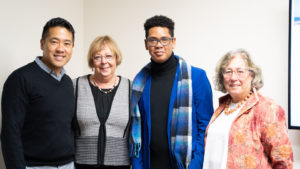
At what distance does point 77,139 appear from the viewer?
73.4 inches

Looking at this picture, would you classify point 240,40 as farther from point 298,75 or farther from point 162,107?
point 162,107

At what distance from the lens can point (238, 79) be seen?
1.54m

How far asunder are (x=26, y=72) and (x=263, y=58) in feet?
5.82

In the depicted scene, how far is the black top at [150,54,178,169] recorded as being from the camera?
177 centimetres

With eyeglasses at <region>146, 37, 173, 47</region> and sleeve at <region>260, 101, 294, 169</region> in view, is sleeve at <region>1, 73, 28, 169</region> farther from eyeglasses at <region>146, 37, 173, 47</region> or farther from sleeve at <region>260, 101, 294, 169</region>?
sleeve at <region>260, 101, 294, 169</region>

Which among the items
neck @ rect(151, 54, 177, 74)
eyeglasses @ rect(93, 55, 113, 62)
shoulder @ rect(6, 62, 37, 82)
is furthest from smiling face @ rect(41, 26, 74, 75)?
neck @ rect(151, 54, 177, 74)

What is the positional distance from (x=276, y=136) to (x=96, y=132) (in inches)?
42.0

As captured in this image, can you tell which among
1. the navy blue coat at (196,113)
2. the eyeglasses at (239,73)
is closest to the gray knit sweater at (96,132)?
the navy blue coat at (196,113)

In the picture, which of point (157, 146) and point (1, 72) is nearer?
point (157, 146)

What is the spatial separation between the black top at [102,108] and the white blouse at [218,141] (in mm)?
655

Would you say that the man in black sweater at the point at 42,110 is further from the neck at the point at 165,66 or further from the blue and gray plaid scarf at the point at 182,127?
the neck at the point at 165,66

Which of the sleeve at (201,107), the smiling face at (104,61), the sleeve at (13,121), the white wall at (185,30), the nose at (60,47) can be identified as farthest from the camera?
the white wall at (185,30)

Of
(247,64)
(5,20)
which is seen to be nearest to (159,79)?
(247,64)

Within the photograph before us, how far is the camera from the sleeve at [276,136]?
4.47 ft
